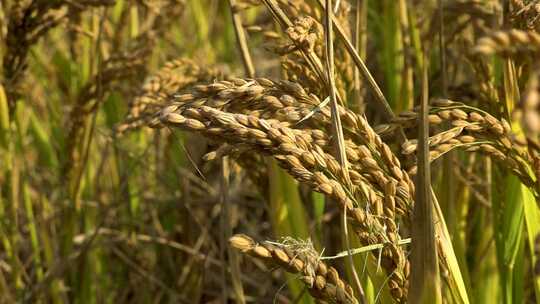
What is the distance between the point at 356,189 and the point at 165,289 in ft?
Answer: 4.00

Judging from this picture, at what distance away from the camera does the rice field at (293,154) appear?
95 cm

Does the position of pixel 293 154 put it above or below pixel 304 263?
above

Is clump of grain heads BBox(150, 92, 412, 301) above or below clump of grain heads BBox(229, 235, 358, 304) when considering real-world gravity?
above

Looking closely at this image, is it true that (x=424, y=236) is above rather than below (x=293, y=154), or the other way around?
below

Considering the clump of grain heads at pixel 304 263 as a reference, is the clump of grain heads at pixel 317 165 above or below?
above

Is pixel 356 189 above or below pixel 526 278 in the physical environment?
above

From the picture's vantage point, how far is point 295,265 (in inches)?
37.0

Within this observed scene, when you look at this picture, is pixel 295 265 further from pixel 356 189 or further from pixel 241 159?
pixel 241 159

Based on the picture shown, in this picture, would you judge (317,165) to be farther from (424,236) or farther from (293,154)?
(424,236)

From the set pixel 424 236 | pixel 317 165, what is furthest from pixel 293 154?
pixel 424 236

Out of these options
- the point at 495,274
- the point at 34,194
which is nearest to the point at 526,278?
the point at 495,274

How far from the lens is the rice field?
95 centimetres

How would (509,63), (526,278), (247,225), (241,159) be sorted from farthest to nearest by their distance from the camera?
(247,225)
(526,278)
(241,159)
(509,63)

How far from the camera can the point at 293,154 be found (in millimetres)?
914
